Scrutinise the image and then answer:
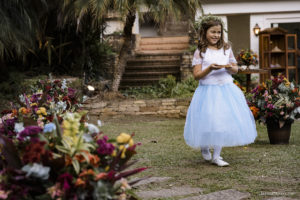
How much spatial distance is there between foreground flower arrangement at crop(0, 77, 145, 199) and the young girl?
2.69 metres

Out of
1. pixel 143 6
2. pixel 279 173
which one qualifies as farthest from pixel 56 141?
pixel 143 6

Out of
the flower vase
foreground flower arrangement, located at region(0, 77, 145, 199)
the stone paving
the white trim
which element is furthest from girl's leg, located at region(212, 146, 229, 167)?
the white trim

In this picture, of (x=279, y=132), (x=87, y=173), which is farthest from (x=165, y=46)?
(x=87, y=173)

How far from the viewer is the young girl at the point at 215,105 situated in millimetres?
4438

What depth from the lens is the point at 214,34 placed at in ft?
15.0

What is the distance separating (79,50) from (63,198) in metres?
11.0

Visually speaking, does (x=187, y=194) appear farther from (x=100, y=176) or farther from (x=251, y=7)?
(x=251, y=7)

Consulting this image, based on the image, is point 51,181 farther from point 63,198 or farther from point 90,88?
point 90,88

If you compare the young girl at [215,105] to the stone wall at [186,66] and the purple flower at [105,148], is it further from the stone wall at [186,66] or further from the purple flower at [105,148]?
the stone wall at [186,66]

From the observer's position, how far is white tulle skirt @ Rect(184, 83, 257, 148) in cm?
442

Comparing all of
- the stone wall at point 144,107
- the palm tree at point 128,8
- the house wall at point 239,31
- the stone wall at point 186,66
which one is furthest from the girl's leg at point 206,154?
the house wall at point 239,31

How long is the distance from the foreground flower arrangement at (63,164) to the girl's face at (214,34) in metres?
2.94

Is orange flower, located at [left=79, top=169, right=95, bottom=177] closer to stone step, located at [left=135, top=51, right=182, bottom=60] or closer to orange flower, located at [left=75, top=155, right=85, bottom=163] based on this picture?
orange flower, located at [left=75, top=155, right=85, bottom=163]

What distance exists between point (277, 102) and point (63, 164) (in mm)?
4567
